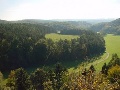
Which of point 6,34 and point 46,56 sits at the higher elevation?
point 6,34

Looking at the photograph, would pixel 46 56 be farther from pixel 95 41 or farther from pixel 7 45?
pixel 95 41

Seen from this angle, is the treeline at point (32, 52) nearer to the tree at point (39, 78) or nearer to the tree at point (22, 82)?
the tree at point (39, 78)

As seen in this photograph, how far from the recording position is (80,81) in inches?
604

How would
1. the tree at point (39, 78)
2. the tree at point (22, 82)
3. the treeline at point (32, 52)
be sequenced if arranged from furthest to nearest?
the treeline at point (32, 52) → the tree at point (39, 78) → the tree at point (22, 82)

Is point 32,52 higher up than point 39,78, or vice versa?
point 39,78

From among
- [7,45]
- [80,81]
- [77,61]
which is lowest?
[77,61]

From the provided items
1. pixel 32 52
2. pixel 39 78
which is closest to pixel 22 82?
pixel 39 78

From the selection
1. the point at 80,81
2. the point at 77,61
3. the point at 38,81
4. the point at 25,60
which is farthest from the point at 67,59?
the point at 80,81

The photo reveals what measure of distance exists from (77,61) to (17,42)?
36.5 meters

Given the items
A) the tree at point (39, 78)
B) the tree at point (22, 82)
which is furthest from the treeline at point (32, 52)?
the tree at point (22, 82)

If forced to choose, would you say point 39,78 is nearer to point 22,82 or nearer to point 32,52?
point 22,82

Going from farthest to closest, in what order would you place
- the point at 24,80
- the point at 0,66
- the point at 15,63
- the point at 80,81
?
the point at 15,63 < the point at 0,66 < the point at 24,80 < the point at 80,81

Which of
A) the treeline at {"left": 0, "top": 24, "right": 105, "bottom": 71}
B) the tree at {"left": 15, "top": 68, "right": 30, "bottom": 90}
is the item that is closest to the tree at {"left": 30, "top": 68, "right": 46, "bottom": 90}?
the tree at {"left": 15, "top": 68, "right": 30, "bottom": 90}

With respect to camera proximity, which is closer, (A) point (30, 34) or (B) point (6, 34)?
(B) point (6, 34)
